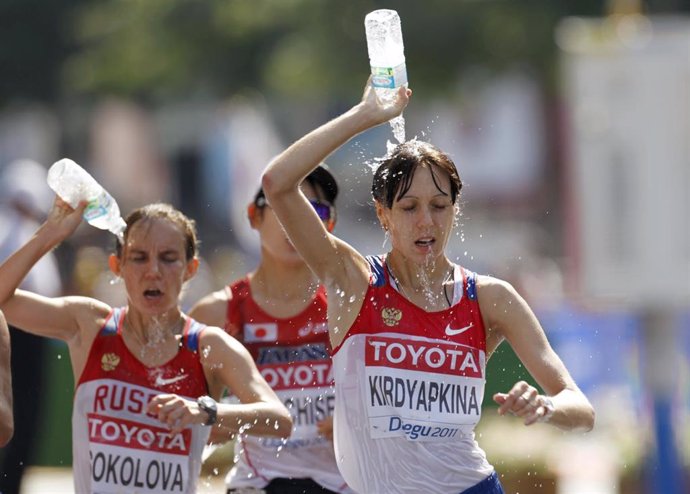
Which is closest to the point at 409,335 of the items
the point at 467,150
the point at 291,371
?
the point at 291,371

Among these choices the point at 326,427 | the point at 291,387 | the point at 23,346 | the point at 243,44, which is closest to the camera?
the point at 326,427

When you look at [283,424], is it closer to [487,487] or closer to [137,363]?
[137,363]

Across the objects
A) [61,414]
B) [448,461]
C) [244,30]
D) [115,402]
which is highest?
[244,30]

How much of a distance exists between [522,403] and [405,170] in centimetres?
86

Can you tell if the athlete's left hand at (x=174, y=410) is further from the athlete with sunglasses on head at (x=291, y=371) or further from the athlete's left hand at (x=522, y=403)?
the athlete with sunglasses on head at (x=291, y=371)

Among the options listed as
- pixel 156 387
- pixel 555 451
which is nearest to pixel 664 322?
pixel 555 451

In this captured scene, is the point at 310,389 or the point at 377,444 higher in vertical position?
the point at 310,389

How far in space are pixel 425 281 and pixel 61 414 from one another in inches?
245

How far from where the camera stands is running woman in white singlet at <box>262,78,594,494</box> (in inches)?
179

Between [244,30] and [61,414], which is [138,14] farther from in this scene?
[61,414]

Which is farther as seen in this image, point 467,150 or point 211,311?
point 467,150

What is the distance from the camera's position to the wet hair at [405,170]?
4.64m

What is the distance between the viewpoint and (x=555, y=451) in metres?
11.5

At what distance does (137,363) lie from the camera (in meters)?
5.16
